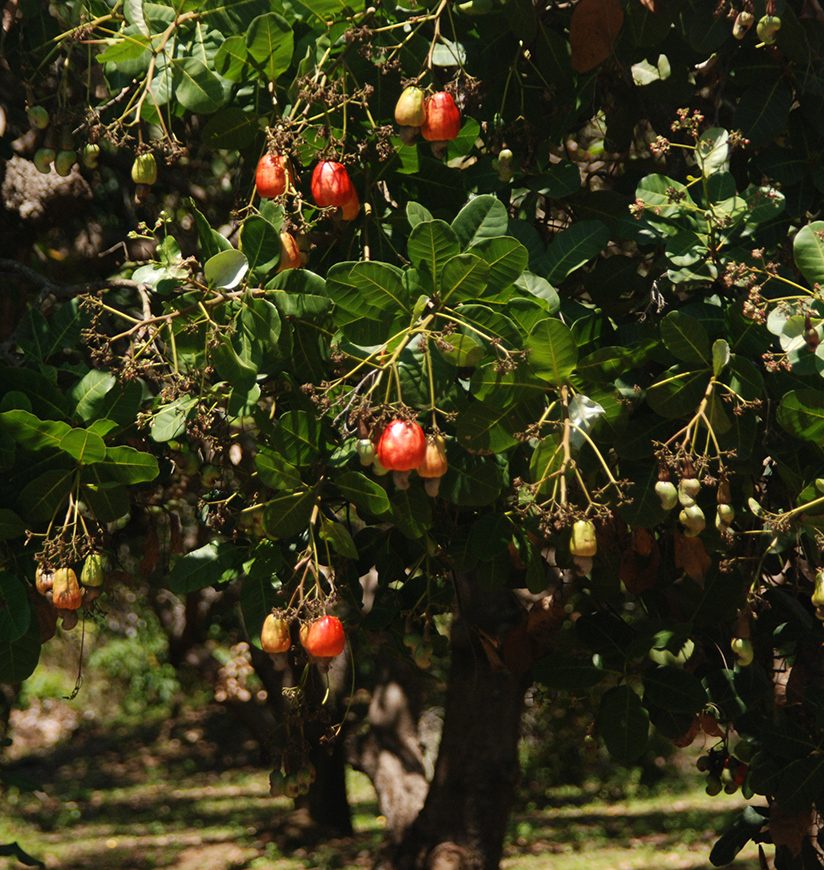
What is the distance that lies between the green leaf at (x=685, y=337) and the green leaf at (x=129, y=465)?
97 cm

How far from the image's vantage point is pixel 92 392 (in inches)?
91.1

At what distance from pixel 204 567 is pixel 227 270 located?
0.68m

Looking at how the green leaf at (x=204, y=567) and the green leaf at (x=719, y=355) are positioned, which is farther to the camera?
the green leaf at (x=204, y=567)

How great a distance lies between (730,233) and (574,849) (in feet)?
20.8

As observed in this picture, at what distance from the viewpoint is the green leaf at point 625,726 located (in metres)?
2.70

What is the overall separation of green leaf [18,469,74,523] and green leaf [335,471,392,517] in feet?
1.70

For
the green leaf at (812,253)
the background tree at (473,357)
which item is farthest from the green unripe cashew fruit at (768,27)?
the green leaf at (812,253)

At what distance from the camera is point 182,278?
7.43ft

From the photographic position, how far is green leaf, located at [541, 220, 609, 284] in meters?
2.37

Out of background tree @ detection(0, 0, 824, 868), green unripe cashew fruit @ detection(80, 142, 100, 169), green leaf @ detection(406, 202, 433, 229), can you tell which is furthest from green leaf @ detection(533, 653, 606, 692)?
green unripe cashew fruit @ detection(80, 142, 100, 169)

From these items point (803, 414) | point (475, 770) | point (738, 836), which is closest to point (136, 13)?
point (803, 414)

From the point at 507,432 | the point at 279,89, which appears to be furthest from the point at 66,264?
the point at 507,432

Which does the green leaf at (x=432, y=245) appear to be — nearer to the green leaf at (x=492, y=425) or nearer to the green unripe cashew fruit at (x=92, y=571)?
the green leaf at (x=492, y=425)

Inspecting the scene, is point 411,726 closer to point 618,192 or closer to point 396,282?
point 618,192
